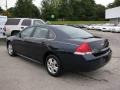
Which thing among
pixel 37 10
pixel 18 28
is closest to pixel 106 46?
pixel 18 28

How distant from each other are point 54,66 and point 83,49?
111cm

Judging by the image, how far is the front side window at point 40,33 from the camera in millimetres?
6395

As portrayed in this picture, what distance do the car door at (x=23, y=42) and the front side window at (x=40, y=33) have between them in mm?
291

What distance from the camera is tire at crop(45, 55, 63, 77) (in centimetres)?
577

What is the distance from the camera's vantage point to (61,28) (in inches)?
251

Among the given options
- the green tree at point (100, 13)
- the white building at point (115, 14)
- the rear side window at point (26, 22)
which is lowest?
the rear side window at point (26, 22)

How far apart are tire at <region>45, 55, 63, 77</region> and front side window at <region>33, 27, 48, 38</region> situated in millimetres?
737

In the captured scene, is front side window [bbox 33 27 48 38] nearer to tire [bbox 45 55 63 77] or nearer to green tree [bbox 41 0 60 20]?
tire [bbox 45 55 63 77]

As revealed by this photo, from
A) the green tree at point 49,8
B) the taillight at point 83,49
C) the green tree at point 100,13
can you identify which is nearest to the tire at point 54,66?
the taillight at point 83,49

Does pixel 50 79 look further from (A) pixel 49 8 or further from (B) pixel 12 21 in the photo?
(A) pixel 49 8

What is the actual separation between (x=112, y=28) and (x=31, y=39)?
24.6 meters

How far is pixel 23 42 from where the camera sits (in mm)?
7266

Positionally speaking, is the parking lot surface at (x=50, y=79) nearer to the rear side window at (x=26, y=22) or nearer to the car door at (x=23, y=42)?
the car door at (x=23, y=42)

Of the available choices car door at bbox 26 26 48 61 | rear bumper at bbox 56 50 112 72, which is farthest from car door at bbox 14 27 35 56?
rear bumper at bbox 56 50 112 72
